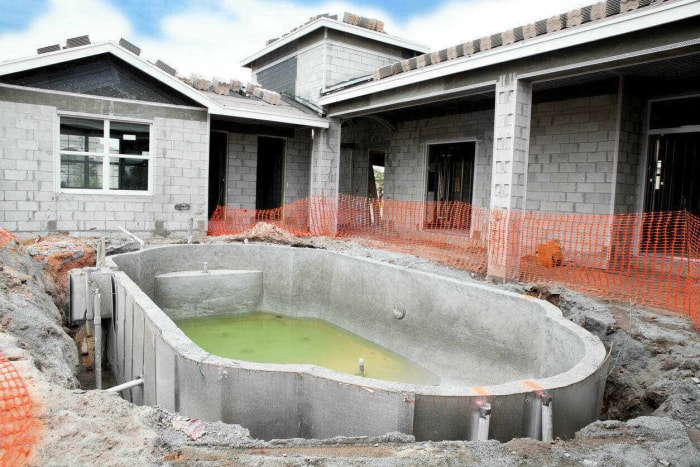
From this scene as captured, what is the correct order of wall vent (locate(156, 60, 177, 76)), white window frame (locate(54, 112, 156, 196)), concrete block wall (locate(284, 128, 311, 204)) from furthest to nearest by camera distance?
concrete block wall (locate(284, 128, 311, 204)) → wall vent (locate(156, 60, 177, 76)) → white window frame (locate(54, 112, 156, 196))

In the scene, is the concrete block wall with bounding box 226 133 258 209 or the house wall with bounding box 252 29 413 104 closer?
the concrete block wall with bounding box 226 133 258 209

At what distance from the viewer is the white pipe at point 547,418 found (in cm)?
377

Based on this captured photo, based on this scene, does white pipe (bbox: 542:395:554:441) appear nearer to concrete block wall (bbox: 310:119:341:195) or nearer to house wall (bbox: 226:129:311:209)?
concrete block wall (bbox: 310:119:341:195)

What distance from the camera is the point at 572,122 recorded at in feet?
35.5

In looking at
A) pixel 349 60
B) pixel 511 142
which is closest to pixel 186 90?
pixel 349 60

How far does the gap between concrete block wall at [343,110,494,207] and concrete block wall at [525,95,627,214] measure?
1800mm

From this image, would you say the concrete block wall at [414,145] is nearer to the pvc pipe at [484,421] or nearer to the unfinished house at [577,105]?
the unfinished house at [577,105]

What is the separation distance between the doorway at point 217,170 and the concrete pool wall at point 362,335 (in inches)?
195

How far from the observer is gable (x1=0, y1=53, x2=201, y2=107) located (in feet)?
35.8

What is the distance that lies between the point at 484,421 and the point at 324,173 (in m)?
11.5

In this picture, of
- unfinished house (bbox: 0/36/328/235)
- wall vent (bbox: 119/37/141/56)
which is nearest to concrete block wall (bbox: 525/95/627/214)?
unfinished house (bbox: 0/36/328/235)

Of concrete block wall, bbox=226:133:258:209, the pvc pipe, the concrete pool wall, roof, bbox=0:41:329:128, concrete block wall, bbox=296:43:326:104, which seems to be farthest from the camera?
concrete block wall, bbox=296:43:326:104

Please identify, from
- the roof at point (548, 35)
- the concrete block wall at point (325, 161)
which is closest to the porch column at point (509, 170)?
the roof at point (548, 35)

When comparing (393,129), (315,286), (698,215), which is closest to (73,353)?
(315,286)
